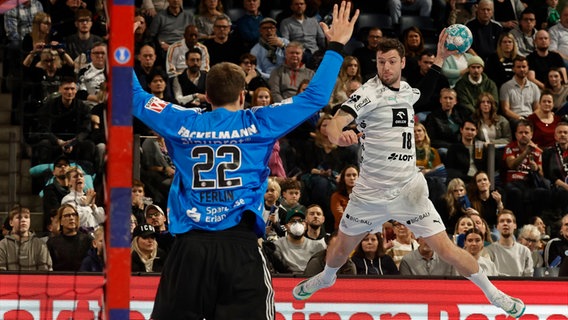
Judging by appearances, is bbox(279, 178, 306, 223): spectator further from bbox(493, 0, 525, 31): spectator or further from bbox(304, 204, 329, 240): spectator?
bbox(493, 0, 525, 31): spectator

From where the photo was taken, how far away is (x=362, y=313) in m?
12.5

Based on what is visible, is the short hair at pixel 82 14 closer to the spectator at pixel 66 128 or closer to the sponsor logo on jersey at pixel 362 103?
the spectator at pixel 66 128

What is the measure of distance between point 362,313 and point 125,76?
22.4ft

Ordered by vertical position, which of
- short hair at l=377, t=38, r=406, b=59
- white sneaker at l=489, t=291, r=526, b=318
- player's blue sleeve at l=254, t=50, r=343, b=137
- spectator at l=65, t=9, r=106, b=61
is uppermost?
spectator at l=65, t=9, r=106, b=61

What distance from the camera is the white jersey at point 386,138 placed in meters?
10.7

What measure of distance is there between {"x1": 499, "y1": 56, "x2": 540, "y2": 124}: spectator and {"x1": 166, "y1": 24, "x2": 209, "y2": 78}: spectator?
194 inches

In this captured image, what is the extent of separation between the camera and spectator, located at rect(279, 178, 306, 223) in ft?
49.6

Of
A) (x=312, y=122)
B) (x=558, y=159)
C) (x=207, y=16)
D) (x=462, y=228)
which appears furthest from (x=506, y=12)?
(x=462, y=228)

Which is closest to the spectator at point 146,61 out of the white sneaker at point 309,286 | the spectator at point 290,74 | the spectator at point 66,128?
the spectator at point 290,74

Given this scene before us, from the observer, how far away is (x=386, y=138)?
10750 mm

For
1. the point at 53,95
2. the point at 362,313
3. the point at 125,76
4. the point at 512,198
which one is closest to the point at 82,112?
the point at 53,95

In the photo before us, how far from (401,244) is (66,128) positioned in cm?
447

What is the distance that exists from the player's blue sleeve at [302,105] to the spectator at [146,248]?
5.84 metres

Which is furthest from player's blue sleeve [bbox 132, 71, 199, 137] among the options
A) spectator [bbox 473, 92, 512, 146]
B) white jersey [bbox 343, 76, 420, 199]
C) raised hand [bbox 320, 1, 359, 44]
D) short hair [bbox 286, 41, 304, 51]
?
spectator [bbox 473, 92, 512, 146]
